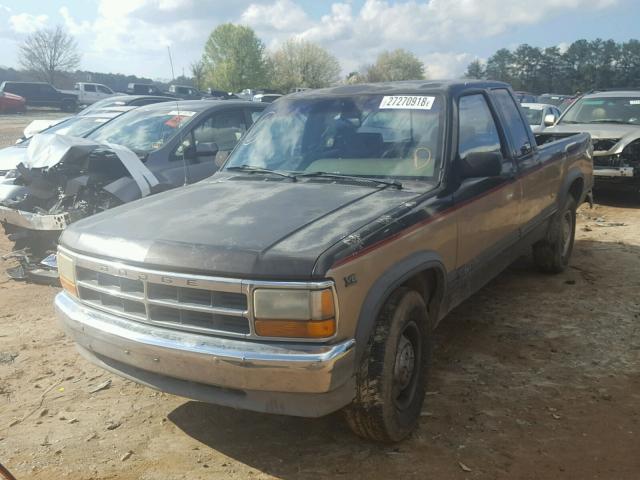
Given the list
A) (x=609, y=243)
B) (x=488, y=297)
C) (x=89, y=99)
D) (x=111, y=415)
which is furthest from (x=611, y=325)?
(x=89, y=99)

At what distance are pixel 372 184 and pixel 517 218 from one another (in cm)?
165

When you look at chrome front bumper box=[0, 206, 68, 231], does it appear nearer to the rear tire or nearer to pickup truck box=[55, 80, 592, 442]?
pickup truck box=[55, 80, 592, 442]

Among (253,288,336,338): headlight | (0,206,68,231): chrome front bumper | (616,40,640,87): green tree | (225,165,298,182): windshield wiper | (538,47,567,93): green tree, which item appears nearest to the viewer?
(253,288,336,338): headlight

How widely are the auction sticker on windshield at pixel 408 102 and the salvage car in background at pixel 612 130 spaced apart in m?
5.77

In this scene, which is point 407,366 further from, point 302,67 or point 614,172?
point 302,67

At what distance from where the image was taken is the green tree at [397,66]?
80.4m

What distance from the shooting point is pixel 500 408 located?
3.45m

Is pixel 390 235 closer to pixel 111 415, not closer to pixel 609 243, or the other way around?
pixel 111 415

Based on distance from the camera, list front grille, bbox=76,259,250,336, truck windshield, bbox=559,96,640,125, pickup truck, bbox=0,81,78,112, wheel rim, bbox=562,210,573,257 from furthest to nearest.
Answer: pickup truck, bbox=0,81,78,112 < truck windshield, bbox=559,96,640,125 < wheel rim, bbox=562,210,573,257 < front grille, bbox=76,259,250,336

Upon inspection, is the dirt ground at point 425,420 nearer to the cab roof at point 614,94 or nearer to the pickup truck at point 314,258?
the pickup truck at point 314,258

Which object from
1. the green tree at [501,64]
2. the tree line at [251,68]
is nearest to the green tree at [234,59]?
the tree line at [251,68]

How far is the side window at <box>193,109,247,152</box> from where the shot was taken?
6.68m

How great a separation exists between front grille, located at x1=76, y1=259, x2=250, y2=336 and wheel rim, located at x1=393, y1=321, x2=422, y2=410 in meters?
0.90

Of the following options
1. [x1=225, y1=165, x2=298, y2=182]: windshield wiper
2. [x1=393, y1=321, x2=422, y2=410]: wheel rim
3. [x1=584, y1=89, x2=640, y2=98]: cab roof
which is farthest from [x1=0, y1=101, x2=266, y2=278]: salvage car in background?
[x1=584, y1=89, x2=640, y2=98]: cab roof
